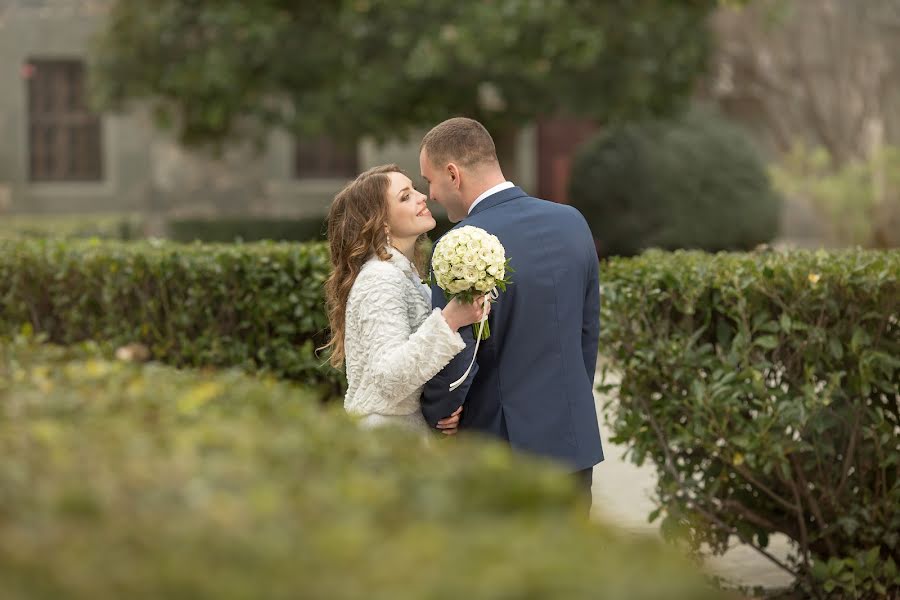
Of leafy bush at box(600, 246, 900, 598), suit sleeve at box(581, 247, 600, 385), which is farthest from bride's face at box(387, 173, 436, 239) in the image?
leafy bush at box(600, 246, 900, 598)

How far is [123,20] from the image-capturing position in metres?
16.4

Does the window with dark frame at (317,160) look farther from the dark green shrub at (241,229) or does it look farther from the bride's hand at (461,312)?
the bride's hand at (461,312)

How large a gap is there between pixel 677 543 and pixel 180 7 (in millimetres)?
12184

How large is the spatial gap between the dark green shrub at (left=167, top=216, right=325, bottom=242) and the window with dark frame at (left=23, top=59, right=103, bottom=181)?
1041 cm

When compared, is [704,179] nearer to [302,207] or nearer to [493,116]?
[493,116]

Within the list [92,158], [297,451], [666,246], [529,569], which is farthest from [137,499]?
[92,158]

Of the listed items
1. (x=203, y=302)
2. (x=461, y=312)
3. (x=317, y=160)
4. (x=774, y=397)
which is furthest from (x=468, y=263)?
(x=317, y=160)

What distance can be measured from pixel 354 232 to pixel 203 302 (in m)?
2.45

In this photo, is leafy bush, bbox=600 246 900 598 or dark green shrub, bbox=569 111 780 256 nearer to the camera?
leafy bush, bbox=600 246 900 598

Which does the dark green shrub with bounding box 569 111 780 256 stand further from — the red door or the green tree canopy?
the red door

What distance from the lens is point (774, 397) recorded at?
17.2 feet

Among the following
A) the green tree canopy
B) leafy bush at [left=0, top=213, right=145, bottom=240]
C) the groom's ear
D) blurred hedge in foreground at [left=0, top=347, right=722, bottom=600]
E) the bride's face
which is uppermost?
the green tree canopy

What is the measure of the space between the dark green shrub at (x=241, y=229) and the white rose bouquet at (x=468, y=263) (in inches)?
579

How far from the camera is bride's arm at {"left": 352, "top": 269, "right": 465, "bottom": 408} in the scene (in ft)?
12.7
